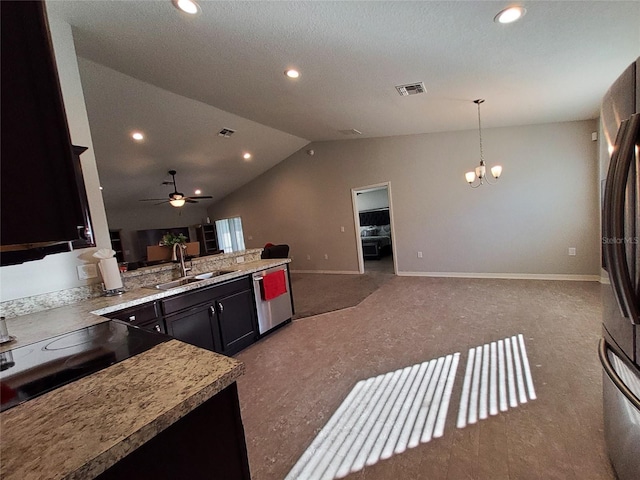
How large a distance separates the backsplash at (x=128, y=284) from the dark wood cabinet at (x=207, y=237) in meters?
6.30

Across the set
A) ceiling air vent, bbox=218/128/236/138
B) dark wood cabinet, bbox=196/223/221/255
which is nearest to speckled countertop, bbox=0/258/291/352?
ceiling air vent, bbox=218/128/236/138

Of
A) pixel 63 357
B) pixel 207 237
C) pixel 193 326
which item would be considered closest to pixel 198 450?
pixel 63 357

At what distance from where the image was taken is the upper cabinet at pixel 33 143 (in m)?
0.48

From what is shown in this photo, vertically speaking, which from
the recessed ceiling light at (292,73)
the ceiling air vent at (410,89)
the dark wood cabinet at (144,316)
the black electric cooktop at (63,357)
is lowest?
the dark wood cabinet at (144,316)

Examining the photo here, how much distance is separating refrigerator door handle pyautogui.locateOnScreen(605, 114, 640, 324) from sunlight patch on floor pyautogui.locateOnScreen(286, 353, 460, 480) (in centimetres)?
124

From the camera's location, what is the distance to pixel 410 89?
301cm

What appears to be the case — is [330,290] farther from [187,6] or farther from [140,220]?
[140,220]

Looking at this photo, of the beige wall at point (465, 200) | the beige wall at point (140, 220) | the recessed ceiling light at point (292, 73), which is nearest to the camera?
the recessed ceiling light at point (292, 73)

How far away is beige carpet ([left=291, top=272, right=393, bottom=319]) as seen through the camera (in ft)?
13.9

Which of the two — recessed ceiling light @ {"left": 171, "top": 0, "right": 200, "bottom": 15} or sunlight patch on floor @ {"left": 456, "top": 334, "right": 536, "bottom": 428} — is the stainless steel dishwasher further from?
recessed ceiling light @ {"left": 171, "top": 0, "right": 200, "bottom": 15}

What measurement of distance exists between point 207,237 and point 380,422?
904cm

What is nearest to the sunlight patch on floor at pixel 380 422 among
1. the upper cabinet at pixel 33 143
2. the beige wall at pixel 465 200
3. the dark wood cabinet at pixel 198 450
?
the dark wood cabinet at pixel 198 450

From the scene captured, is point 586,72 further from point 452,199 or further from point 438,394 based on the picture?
point 438,394

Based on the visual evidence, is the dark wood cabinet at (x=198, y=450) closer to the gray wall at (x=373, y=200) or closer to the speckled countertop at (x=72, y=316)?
the speckled countertop at (x=72, y=316)
